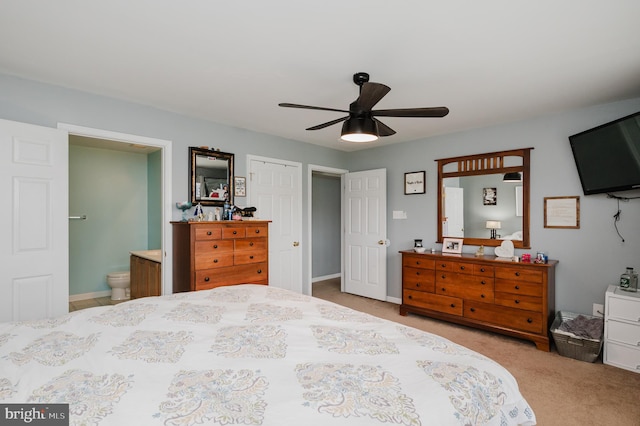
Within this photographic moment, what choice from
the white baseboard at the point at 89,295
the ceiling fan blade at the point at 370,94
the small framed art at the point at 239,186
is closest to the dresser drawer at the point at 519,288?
the ceiling fan blade at the point at 370,94

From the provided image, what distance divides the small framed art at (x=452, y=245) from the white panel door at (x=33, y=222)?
4.10m

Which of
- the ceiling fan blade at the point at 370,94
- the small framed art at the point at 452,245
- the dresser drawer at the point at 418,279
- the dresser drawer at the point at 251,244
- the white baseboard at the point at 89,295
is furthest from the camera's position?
the white baseboard at the point at 89,295

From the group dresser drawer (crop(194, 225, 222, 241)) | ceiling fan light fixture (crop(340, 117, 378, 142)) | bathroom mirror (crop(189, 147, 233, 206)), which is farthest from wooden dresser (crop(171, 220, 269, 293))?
ceiling fan light fixture (crop(340, 117, 378, 142))

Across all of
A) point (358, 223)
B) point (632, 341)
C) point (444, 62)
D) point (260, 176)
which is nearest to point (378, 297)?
point (358, 223)

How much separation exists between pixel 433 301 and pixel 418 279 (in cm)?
32

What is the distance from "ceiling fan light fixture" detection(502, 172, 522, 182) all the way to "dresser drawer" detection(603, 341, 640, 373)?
5.98 ft

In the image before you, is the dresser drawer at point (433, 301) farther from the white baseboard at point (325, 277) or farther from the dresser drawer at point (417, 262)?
the white baseboard at point (325, 277)

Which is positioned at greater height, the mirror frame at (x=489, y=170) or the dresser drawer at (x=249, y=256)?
the mirror frame at (x=489, y=170)

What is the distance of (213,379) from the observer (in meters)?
1.12

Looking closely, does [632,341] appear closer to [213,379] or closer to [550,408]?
[550,408]

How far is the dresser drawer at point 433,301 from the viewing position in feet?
12.6

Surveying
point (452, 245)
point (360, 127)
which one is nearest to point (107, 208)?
point (360, 127)

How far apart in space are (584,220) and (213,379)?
3.88 metres

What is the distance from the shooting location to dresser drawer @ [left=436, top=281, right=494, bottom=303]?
11.8 ft
